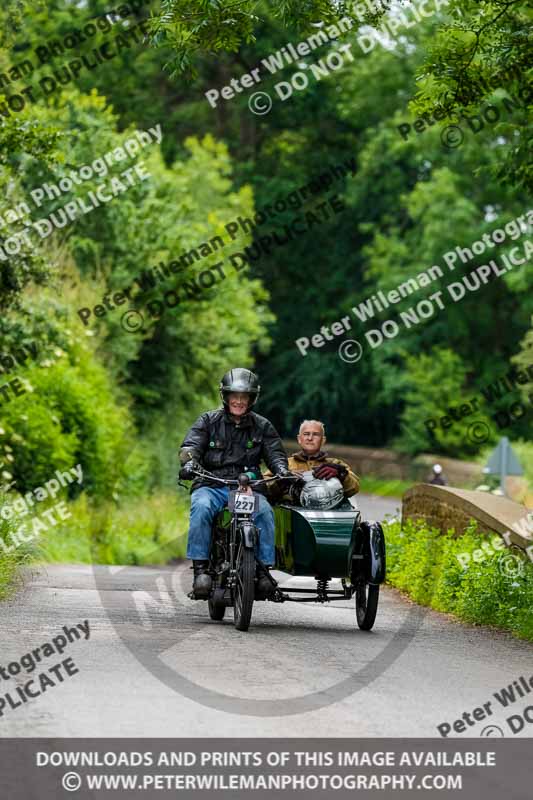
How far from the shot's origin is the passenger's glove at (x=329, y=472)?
12.6m

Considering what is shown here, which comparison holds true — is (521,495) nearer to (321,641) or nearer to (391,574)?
(391,574)

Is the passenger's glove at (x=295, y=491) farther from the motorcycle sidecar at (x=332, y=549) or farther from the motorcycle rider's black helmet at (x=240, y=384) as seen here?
the motorcycle rider's black helmet at (x=240, y=384)

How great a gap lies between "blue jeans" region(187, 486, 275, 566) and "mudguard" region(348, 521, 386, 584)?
0.72 metres

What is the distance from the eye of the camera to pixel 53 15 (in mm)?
48750

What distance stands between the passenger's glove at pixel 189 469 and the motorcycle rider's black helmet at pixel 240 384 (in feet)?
1.87

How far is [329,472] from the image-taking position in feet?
41.5

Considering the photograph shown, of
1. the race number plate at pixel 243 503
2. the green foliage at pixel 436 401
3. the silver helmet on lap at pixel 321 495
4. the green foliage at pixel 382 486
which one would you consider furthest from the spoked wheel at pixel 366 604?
the green foliage at pixel 436 401

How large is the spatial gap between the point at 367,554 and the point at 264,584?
107 cm

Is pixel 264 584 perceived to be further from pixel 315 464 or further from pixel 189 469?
pixel 315 464

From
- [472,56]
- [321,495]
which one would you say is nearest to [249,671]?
[321,495]

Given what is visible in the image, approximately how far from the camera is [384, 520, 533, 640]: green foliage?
13828 mm

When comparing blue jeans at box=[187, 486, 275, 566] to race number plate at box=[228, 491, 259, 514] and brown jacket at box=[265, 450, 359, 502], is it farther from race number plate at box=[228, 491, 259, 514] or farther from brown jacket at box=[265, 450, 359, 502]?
brown jacket at box=[265, 450, 359, 502]

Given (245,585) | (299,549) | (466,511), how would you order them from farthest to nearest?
(466,511) < (299,549) < (245,585)

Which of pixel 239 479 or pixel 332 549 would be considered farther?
pixel 332 549
